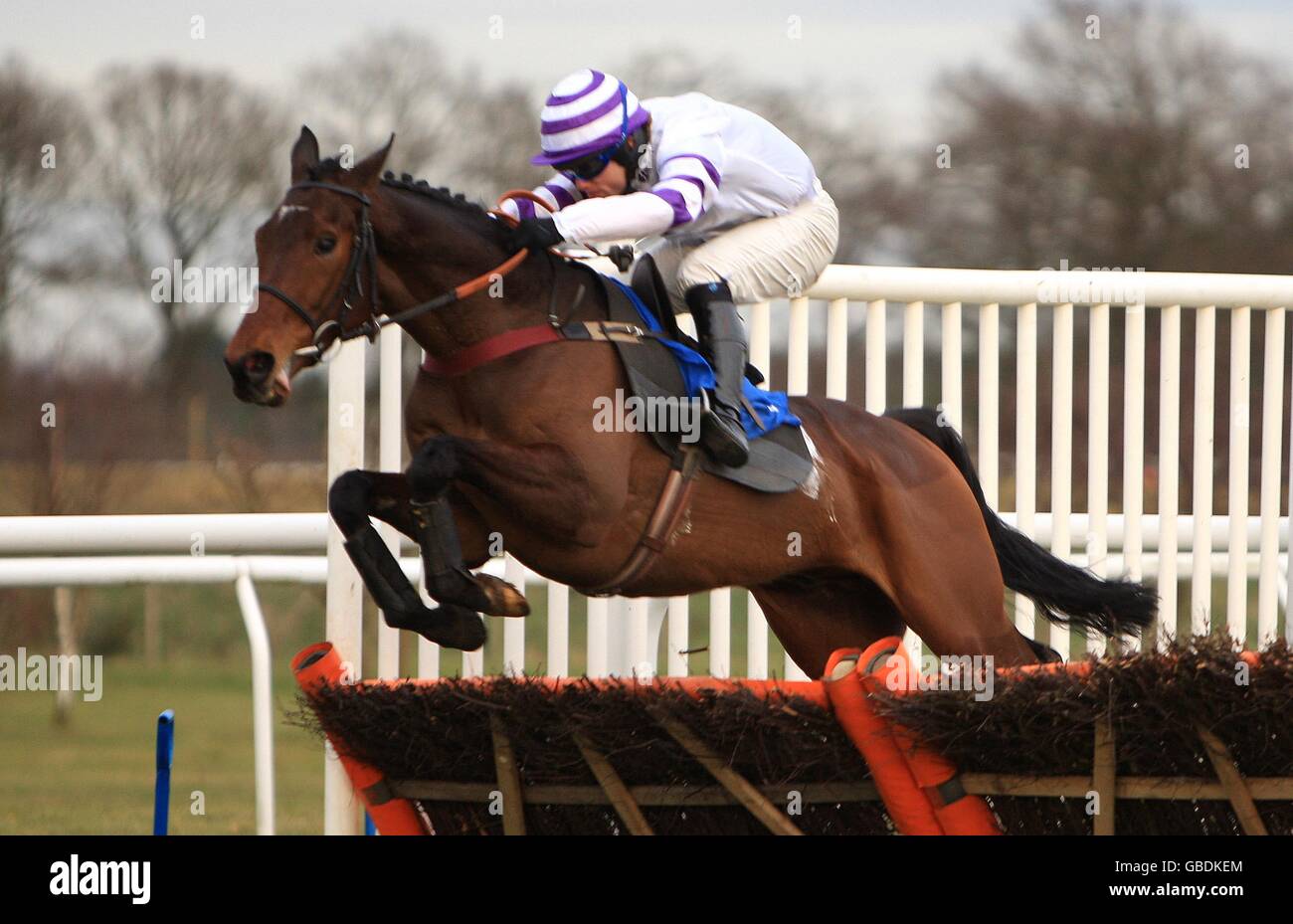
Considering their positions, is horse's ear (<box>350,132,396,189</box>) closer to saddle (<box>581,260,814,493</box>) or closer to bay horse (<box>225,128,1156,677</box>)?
bay horse (<box>225,128,1156,677</box>)

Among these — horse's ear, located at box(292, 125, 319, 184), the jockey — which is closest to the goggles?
the jockey

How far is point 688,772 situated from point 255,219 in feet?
27.8

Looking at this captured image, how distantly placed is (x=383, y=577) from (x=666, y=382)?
2.77 ft

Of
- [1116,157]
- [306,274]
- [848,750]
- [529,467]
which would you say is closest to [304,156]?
[306,274]

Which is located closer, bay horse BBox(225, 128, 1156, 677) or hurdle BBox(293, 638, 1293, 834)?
hurdle BBox(293, 638, 1293, 834)

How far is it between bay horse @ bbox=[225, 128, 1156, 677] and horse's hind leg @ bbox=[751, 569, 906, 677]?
0.6 inches

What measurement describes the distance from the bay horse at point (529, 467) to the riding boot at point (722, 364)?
0.10 meters

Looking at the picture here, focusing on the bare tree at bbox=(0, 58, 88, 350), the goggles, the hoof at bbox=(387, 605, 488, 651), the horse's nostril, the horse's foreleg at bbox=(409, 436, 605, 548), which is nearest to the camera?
the horse's nostril

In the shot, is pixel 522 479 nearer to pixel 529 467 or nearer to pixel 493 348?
pixel 529 467

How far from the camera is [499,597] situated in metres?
3.82

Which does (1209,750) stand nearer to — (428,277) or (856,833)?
(856,833)

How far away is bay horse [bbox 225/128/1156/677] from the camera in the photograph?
3.77 metres

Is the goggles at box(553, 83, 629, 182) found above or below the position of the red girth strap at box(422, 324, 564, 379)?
above
